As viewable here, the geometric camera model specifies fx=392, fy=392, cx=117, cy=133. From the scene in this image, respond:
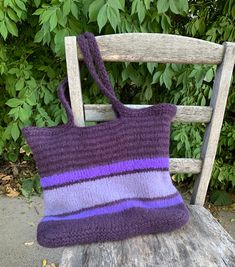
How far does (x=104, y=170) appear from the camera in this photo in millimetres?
1124

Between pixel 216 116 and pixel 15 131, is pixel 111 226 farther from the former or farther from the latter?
pixel 15 131

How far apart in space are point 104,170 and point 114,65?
27.1 inches

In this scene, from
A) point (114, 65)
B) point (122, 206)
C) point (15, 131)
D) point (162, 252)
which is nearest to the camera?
point (162, 252)

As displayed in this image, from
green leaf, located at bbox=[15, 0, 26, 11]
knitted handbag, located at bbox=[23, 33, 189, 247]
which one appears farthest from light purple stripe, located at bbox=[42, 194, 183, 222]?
green leaf, located at bbox=[15, 0, 26, 11]

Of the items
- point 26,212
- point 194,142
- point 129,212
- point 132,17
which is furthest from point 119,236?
point 26,212

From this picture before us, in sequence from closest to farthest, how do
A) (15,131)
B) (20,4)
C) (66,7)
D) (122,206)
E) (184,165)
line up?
(122,206)
(184,165)
(66,7)
(20,4)
(15,131)

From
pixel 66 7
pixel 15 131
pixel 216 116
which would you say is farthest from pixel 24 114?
pixel 216 116

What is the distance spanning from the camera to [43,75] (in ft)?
6.57

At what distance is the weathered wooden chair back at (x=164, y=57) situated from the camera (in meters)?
1.18

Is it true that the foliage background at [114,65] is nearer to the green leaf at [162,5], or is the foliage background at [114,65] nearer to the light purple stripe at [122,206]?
the green leaf at [162,5]

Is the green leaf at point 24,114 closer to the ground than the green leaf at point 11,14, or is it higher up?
closer to the ground

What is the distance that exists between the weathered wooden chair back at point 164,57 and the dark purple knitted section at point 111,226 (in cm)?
32

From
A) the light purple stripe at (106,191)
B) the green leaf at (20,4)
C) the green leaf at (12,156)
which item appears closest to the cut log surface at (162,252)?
the light purple stripe at (106,191)

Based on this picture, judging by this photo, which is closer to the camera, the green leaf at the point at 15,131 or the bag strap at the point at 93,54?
the bag strap at the point at 93,54
